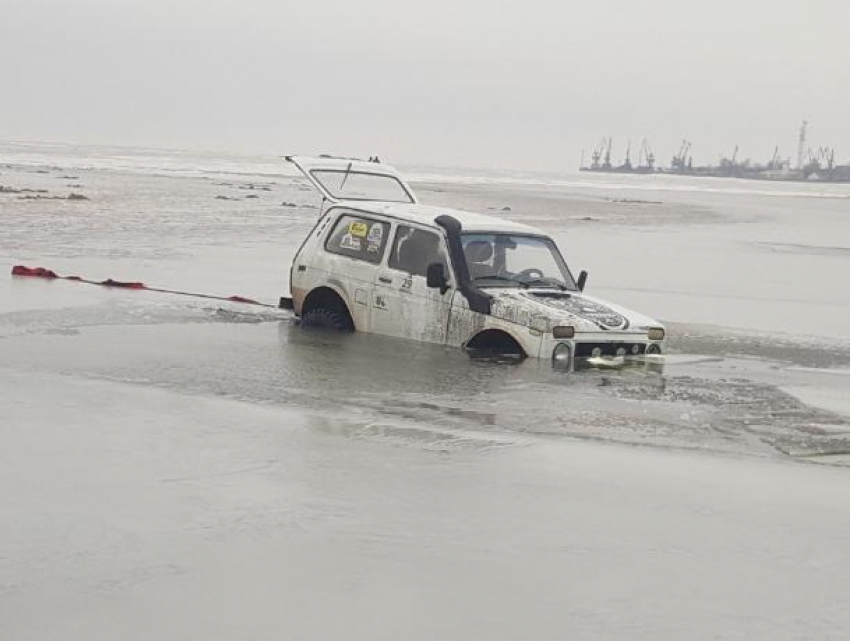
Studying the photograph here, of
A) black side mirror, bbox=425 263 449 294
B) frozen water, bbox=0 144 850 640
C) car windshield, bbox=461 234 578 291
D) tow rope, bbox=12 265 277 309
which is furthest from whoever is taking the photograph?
tow rope, bbox=12 265 277 309

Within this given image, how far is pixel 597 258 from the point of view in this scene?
28328 millimetres

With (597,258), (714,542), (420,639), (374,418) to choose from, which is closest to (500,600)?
(420,639)

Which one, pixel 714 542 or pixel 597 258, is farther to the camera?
pixel 597 258

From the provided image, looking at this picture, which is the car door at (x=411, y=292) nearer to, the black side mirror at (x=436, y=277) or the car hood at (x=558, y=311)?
the black side mirror at (x=436, y=277)

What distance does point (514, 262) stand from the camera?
13344mm

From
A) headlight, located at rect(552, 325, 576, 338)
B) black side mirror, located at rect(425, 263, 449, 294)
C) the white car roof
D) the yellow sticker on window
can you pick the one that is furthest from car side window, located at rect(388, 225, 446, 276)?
headlight, located at rect(552, 325, 576, 338)

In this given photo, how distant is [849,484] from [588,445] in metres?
1.71

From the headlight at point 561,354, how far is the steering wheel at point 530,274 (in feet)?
4.55

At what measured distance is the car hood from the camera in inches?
476

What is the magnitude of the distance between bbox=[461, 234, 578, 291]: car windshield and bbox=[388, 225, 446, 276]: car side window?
31 centimetres

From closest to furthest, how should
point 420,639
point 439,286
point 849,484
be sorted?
point 420,639 < point 849,484 < point 439,286

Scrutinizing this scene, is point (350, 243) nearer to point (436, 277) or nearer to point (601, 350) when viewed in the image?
point (436, 277)

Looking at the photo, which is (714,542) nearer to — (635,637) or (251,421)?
(635,637)

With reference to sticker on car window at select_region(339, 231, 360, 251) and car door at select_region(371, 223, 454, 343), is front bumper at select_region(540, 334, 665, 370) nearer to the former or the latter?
car door at select_region(371, 223, 454, 343)
